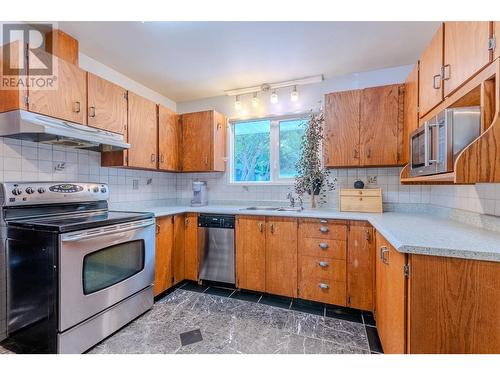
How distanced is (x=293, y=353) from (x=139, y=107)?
8.51ft

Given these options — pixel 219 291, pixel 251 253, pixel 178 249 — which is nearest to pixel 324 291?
pixel 251 253

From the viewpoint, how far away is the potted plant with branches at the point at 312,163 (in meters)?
2.62

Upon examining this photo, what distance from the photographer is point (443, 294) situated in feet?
3.37

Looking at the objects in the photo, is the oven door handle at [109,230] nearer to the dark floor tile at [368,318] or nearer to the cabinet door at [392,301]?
the cabinet door at [392,301]

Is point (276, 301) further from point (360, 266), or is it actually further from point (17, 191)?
point (17, 191)

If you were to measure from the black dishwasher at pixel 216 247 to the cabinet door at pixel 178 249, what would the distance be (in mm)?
212

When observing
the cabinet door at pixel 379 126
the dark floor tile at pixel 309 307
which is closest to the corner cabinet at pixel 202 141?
the cabinet door at pixel 379 126

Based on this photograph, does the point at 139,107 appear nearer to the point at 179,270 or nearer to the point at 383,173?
the point at 179,270

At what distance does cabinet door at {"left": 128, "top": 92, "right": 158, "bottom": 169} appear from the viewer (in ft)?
7.66

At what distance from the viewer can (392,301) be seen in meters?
1.30

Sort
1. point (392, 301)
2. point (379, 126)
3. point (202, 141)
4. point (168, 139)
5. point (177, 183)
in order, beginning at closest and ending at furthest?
point (392, 301) → point (379, 126) → point (168, 139) → point (202, 141) → point (177, 183)

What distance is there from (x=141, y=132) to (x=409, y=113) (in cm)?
262

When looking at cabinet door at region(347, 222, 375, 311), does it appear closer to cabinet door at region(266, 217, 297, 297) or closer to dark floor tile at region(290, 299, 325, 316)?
dark floor tile at region(290, 299, 325, 316)
